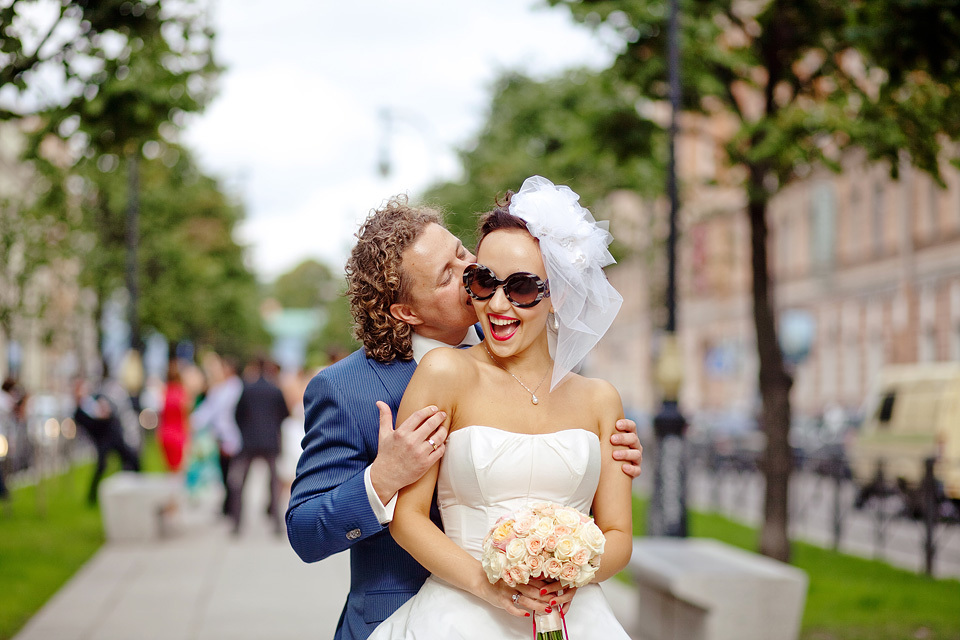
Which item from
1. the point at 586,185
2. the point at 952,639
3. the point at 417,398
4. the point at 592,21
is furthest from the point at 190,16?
the point at 586,185

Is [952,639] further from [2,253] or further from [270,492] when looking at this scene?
[2,253]

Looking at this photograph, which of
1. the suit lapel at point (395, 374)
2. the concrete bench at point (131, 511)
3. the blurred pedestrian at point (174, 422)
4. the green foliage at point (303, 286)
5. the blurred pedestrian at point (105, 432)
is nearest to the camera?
the suit lapel at point (395, 374)

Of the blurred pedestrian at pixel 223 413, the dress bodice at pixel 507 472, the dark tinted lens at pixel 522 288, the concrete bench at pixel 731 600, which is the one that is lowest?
the concrete bench at pixel 731 600

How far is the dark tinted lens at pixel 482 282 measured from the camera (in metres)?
3.03

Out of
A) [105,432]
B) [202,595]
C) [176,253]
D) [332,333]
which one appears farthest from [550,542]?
[332,333]

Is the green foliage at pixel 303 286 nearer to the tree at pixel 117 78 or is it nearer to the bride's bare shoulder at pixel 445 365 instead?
the tree at pixel 117 78

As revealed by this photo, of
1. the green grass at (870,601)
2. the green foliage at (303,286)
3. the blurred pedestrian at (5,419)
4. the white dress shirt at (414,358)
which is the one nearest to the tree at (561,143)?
the green grass at (870,601)

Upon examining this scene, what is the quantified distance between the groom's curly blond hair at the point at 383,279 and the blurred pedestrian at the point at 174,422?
1402 centimetres

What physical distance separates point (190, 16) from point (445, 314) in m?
4.82

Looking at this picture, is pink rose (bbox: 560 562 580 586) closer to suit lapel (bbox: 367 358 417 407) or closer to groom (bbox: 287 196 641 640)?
groom (bbox: 287 196 641 640)

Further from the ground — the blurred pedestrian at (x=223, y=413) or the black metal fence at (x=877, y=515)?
the blurred pedestrian at (x=223, y=413)

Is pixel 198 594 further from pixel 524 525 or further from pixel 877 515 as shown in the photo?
pixel 524 525

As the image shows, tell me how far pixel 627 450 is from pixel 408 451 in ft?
1.95

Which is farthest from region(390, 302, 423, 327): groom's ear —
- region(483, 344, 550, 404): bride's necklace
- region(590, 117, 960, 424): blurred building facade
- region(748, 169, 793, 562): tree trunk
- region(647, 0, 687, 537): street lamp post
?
region(590, 117, 960, 424): blurred building facade
